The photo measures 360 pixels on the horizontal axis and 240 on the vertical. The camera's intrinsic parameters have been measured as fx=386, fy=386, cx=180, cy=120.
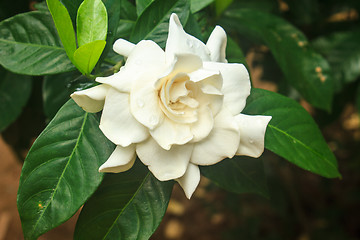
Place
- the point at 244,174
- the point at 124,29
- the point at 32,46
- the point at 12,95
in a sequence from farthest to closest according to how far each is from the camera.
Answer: the point at 12,95
the point at 244,174
the point at 124,29
the point at 32,46

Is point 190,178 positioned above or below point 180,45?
below

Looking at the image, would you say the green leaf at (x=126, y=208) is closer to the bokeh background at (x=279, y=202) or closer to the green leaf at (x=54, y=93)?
the green leaf at (x=54, y=93)

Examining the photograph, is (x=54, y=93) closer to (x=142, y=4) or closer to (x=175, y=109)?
(x=142, y=4)

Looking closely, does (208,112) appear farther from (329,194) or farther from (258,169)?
(329,194)

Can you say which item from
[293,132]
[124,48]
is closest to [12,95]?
[124,48]

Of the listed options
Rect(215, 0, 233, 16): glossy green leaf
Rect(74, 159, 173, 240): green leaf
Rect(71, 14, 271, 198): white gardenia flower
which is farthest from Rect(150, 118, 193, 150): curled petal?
Rect(215, 0, 233, 16): glossy green leaf

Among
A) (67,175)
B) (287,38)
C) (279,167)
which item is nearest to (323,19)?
(287,38)
